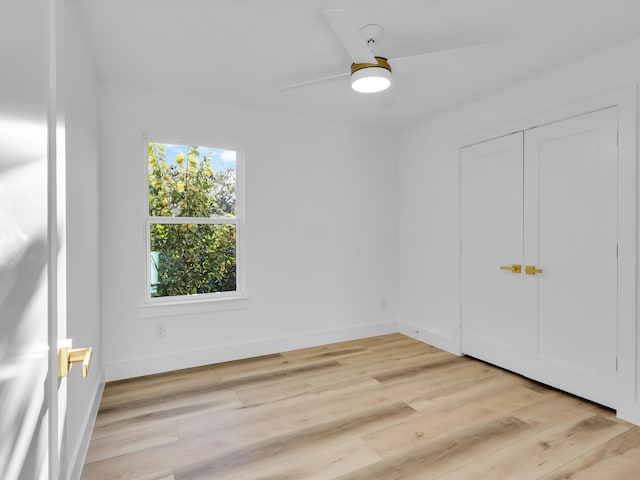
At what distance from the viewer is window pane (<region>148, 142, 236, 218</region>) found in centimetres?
333

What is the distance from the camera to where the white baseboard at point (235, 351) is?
3.13m

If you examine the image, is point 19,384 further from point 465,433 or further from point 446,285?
point 446,285

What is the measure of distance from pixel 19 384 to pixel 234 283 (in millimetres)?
3107

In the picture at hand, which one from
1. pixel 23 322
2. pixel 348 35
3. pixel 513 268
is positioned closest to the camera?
pixel 23 322

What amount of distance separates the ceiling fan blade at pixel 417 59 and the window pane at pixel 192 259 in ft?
7.08

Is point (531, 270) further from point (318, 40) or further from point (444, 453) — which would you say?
point (318, 40)

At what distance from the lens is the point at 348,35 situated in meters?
1.81

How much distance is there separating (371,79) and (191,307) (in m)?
2.55

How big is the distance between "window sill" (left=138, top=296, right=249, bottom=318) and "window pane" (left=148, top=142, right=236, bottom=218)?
0.84 m

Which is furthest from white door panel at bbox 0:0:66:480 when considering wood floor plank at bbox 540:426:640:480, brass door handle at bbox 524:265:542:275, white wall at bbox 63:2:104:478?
brass door handle at bbox 524:265:542:275

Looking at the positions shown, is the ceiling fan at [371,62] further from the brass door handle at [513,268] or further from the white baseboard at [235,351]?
the white baseboard at [235,351]

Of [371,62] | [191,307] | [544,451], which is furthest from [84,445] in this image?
[371,62]

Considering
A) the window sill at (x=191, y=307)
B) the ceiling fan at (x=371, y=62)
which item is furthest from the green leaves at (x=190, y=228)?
the ceiling fan at (x=371, y=62)

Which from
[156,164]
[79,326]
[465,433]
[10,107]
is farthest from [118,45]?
[465,433]
